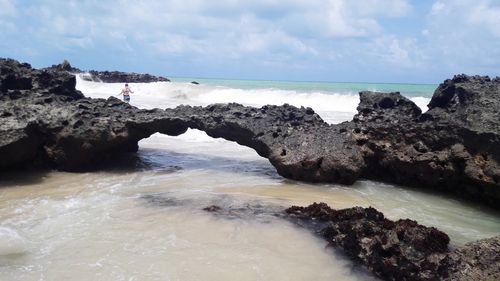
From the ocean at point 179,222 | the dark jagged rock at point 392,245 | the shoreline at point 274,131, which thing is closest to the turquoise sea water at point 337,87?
the shoreline at point 274,131

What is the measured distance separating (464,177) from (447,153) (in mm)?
498

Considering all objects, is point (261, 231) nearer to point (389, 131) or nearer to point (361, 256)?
point (361, 256)

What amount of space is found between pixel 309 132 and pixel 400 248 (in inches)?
162

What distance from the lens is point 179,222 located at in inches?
220

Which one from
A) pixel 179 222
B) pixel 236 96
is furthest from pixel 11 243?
pixel 236 96

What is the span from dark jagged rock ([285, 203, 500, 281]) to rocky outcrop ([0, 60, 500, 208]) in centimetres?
236

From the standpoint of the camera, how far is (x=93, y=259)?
445cm

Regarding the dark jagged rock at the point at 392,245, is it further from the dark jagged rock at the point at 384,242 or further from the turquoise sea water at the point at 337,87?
the turquoise sea water at the point at 337,87

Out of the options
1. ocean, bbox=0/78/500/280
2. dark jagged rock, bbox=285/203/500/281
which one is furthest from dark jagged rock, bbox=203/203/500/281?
ocean, bbox=0/78/500/280

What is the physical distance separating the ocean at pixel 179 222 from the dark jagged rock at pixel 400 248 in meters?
0.22

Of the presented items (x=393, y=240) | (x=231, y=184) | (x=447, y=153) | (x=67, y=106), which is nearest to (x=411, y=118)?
(x=447, y=153)

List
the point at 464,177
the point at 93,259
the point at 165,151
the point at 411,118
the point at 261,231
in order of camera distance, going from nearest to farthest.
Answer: the point at 93,259 < the point at 261,231 < the point at 464,177 < the point at 411,118 < the point at 165,151

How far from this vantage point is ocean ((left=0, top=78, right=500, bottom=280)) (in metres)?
4.30

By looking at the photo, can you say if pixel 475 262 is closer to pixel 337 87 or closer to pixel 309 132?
pixel 309 132
